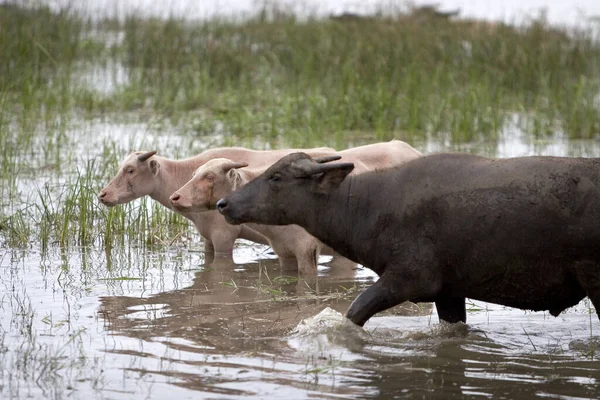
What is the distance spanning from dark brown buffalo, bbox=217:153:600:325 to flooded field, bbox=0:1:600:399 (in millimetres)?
429

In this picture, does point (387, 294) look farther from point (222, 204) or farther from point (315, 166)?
point (222, 204)

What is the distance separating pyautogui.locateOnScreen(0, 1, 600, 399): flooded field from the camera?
6629 mm

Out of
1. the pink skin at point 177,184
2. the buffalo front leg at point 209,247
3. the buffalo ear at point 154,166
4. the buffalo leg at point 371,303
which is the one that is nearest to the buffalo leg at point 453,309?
the buffalo leg at point 371,303

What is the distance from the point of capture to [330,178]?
751cm

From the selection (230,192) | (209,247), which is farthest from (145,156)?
(230,192)

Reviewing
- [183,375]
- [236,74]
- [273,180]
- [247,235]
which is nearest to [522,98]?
[236,74]

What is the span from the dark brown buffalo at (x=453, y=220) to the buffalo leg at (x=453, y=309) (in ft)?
0.62

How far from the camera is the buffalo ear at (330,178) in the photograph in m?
7.44

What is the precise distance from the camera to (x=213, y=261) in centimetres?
1024

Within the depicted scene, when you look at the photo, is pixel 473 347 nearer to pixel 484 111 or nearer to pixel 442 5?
pixel 484 111

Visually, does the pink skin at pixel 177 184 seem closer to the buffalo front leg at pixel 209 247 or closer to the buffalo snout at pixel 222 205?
the buffalo front leg at pixel 209 247

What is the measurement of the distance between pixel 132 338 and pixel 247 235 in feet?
10.6

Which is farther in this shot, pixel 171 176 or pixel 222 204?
pixel 171 176

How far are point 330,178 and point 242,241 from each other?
4.11 m
